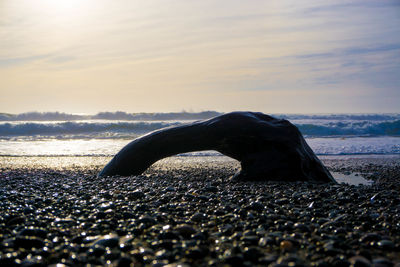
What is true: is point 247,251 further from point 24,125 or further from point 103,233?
point 24,125

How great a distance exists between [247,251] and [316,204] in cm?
220

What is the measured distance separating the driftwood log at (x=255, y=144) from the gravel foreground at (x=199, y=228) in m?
1.69

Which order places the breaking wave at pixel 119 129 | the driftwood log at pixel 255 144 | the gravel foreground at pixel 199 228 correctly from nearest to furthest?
the gravel foreground at pixel 199 228 < the driftwood log at pixel 255 144 < the breaking wave at pixel 119 129

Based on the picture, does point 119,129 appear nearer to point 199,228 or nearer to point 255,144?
point 255,144

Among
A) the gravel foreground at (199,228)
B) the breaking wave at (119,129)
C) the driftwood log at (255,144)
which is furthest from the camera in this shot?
the breaking wave at (119,129)

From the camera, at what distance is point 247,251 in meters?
2.92

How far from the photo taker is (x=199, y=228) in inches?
145

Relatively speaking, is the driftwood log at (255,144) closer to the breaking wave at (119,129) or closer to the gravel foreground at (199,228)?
the gravel foreground at (199,228)

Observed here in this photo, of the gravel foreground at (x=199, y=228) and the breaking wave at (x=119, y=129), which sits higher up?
the breaking wave at (x=119, y=129)

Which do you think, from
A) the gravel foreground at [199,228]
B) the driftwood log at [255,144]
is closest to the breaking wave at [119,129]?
the driftwood log at [255,144]

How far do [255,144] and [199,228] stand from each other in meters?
4.19

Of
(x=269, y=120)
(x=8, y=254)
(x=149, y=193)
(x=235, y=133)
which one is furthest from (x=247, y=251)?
(x=269, y=120)

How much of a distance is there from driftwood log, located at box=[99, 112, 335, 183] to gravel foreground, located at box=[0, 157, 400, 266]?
1691 mm

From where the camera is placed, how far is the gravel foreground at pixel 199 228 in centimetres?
283
